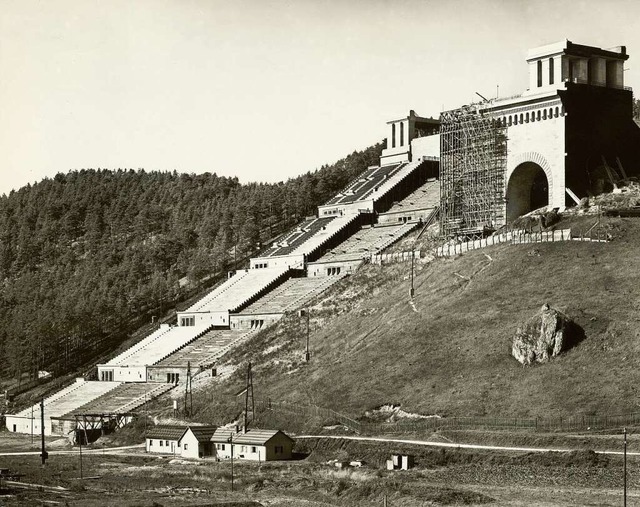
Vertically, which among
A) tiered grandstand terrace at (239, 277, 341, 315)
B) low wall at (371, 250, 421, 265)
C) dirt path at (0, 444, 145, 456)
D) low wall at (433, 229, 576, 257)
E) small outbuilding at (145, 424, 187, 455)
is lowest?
dirt path at (0, 444, 145, 456)

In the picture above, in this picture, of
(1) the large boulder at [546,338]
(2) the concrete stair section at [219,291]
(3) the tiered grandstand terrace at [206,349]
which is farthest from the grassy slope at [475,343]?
(2) the concrete stair section at [219,291]

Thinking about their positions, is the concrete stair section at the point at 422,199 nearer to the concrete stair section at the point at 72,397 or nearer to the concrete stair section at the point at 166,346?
the concrete stair section at the point at 166,346

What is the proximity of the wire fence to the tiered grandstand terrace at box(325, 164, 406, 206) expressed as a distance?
212 feet

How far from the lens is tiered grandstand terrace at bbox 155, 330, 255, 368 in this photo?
395 ft

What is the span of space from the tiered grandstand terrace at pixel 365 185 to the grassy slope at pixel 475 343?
129 ft

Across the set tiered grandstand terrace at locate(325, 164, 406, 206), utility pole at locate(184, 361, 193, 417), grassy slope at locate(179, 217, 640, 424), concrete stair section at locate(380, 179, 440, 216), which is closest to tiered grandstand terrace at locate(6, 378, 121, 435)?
utility pole at locate(184, 361, 193, 417)

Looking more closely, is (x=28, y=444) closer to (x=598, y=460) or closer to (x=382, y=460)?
(x=382, y=460)

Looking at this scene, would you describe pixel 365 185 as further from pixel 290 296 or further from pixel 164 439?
pixel 164 439

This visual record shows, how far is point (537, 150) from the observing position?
118625mm

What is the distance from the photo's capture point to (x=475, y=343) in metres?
91.9

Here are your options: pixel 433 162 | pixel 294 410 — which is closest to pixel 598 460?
pixel 294 410

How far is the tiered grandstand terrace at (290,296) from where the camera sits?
126m

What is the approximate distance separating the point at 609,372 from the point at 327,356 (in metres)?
29.4

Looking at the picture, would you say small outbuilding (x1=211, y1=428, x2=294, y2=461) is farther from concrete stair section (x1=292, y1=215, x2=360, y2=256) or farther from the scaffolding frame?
concrete stair section (x1=292, y1=215, x2=360, y2=256)
